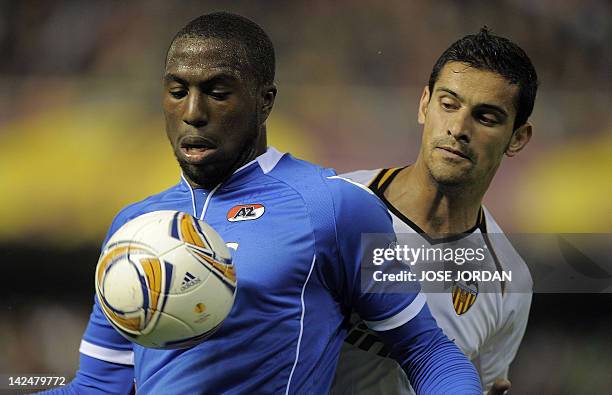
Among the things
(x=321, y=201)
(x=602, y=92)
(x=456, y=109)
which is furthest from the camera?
(x=602, y=92)

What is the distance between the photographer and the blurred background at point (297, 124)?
303 cm

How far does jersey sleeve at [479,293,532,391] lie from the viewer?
2971mm

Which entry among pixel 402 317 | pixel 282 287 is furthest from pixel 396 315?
pixel 282 287

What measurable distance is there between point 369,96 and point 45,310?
1443 millimetres

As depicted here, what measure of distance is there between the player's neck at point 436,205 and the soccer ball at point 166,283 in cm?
105

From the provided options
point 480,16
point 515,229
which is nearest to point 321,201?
point 515,229

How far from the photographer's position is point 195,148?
2.35 metres

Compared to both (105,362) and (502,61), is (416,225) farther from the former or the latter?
(105,362)

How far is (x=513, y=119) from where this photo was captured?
9.56 feet

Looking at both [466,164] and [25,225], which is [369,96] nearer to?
[466,164]

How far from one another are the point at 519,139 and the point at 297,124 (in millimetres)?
799

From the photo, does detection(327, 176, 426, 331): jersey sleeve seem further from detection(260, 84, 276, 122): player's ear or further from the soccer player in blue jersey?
detection(260, 84, 276, 122): player's ear

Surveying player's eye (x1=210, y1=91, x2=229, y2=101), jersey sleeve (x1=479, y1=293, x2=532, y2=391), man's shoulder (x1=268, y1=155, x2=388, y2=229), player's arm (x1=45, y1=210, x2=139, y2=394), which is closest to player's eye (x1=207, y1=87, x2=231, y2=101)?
player's eye (x1=210, y1=91, x2=229, y2=101)

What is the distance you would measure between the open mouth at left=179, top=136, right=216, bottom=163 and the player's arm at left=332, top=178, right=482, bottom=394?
1.27ft
